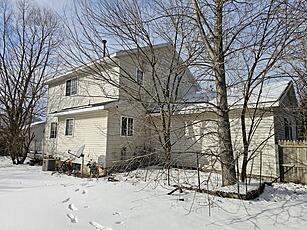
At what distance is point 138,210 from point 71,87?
522 inches

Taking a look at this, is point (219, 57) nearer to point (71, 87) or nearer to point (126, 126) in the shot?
point (126, 126)

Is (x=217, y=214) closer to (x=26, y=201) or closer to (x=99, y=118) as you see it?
(x=26, y=201)

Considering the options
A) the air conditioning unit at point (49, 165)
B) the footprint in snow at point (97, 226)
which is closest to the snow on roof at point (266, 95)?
the footprint in snow at point (97, 226)

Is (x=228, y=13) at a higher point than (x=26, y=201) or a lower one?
higher

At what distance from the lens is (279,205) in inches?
252

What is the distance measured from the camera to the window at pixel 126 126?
14133 millimetres

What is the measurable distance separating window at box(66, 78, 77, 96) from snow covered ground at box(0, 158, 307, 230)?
1038 centimetres

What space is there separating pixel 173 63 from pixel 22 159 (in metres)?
12.6

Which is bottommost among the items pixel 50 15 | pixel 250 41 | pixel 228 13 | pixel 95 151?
pixel 95 151

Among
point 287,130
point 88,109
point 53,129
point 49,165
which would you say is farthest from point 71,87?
point 287,130

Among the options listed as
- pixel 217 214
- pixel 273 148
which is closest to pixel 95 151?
pixel 273 148

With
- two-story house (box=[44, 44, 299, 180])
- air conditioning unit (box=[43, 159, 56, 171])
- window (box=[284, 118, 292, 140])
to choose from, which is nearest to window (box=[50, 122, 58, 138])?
two-story house (box=[44, 44, 299, 180])

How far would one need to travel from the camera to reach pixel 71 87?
1730 cm

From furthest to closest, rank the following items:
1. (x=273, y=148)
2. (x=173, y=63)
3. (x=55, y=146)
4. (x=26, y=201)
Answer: (x=55, y=146) < (x=173, y=63) < (x=273, y=148) < (x=26, y=201)
